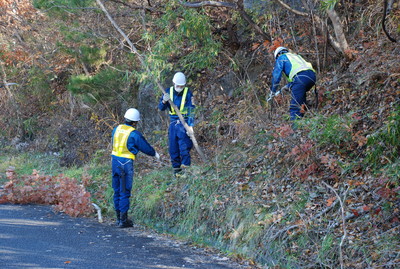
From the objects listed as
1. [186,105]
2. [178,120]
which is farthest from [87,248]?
[186,105]

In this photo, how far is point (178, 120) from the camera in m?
9.80

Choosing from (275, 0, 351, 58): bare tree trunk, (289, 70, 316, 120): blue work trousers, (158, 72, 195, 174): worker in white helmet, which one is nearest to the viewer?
(289, 70, 316, 120): blue work trousers

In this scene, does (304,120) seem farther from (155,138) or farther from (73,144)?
(73,144)

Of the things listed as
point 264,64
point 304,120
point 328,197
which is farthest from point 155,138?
point 328,197

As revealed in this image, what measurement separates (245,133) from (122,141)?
2425 millimetres

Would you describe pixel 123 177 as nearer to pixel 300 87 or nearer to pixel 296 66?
pixel 300 87

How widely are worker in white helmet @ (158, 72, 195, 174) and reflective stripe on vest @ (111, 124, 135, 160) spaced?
4.72 feet

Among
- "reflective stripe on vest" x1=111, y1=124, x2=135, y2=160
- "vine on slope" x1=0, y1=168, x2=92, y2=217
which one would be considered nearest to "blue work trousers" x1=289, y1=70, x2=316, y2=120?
"reflective stripe on vest" x1=111, y1=124, x2=135, y2=160

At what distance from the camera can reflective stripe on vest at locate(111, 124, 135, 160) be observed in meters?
8.32

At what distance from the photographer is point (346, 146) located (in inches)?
286

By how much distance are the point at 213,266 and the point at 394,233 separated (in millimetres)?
2118

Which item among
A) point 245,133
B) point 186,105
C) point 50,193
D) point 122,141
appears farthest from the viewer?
point 50,193

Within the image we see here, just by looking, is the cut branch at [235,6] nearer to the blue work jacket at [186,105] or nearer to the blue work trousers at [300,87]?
the blue work jacket at [186,105]

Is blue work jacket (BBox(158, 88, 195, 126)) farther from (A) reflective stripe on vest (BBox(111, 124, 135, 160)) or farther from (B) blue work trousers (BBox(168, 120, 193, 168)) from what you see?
(A) reflective stripe on vest (BBox(111, 124, 135, 160))
